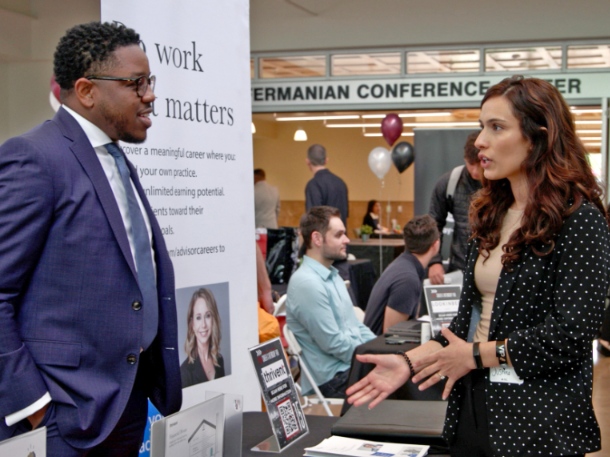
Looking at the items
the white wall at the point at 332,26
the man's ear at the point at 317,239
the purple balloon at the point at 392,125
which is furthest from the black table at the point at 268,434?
the purple balloon at the point at 392,125

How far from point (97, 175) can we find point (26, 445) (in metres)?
0.59

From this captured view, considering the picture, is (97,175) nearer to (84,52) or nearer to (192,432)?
(84,52)

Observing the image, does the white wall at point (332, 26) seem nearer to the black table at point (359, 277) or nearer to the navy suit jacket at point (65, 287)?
the black table at point (359, 277)

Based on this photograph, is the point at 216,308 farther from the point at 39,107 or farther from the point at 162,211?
the point at 39,107

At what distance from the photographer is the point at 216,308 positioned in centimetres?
280

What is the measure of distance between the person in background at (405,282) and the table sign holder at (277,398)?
210 cm

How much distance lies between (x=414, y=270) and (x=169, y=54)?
2293 millimetres

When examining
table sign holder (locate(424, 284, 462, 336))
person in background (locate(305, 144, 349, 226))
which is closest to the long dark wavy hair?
table sign holder (locate(424, 284, 462, 336))

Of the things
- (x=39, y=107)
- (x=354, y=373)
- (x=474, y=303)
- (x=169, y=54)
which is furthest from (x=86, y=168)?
(x=39, y=107)

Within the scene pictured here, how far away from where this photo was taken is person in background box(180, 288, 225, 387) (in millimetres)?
2666

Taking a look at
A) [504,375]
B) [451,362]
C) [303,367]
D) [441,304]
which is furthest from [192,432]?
[303,367]

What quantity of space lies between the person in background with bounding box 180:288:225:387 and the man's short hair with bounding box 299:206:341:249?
4.86 ft

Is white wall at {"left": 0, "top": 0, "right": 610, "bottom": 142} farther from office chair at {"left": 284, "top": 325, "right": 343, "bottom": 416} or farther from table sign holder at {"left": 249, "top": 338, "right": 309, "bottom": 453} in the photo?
table sign holder at {"left": 249, "top": 338, "right": 309, "bottom": 453}

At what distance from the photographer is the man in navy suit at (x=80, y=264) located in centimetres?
147
